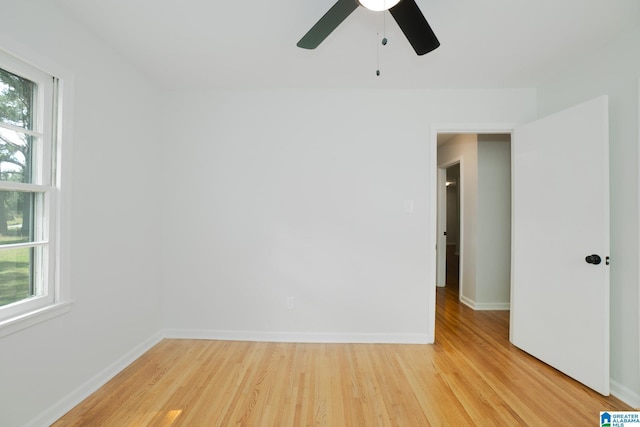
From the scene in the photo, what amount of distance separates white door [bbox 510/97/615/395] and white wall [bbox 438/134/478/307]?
1.16 meters

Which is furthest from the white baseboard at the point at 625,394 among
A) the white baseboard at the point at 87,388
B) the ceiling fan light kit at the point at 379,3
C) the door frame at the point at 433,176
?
the white baseboard at the point at 87,388

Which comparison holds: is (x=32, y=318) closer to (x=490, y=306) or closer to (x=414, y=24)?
(x=414, y=24)

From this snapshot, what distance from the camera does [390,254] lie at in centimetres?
269

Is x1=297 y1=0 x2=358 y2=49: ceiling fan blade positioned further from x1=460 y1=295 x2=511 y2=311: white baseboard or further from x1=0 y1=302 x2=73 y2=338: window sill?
x1=460 y1=295 x2=511 y2=311: white baseboard

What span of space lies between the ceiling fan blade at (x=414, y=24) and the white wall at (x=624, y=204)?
1514 millimetres

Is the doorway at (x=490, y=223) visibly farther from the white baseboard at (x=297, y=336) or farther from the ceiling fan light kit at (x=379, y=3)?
the ceiling fan light kit at (x=379, y=3)

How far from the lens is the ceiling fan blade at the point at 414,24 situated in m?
1.31

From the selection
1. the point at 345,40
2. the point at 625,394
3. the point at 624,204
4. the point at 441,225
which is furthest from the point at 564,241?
the point at 441,225

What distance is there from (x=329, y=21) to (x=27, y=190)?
1.90 metres

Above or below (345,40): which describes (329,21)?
below

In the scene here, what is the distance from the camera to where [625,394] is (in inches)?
71.9

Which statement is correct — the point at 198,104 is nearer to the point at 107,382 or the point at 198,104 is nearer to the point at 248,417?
the point at 107,382

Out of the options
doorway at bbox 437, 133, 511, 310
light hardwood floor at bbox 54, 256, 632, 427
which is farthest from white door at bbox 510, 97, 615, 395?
doorway at bbox 437, 133, 511, 310

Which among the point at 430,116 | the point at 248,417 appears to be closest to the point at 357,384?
the point at 248,417
